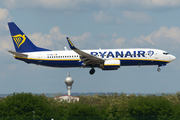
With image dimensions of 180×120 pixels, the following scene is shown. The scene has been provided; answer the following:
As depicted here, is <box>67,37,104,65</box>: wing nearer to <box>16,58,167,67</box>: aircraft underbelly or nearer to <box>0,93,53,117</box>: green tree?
<box>16,58,167,67</box>: aircraft underbelly

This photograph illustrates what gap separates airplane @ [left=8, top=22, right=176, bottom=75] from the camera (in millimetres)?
74438

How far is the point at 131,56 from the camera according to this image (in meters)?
74.4

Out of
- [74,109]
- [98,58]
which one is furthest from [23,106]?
[98,58]

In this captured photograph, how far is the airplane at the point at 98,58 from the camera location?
74438 millimetres

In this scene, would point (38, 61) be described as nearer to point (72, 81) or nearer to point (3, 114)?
point (3, 114)

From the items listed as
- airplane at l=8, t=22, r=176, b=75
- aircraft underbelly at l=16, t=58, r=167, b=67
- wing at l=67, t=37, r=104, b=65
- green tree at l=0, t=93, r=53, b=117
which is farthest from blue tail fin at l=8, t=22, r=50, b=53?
green tree at l=0, t=93, r=53, b=117

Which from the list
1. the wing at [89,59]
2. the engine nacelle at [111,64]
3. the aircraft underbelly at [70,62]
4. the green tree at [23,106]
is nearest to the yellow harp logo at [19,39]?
the aircraft underbelly at [70,62]

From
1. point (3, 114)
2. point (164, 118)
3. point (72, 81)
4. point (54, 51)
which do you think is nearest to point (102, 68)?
point (54, 51)

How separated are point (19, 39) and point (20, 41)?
906mm

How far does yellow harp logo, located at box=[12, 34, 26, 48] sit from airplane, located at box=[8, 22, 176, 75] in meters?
3.91

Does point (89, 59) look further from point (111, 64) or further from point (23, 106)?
point (23, 106)

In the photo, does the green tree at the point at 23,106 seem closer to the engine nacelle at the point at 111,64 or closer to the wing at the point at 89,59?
the wing at the point at 89,59

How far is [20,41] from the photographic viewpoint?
84062 millimetres

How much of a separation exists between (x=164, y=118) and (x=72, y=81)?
88826mm
